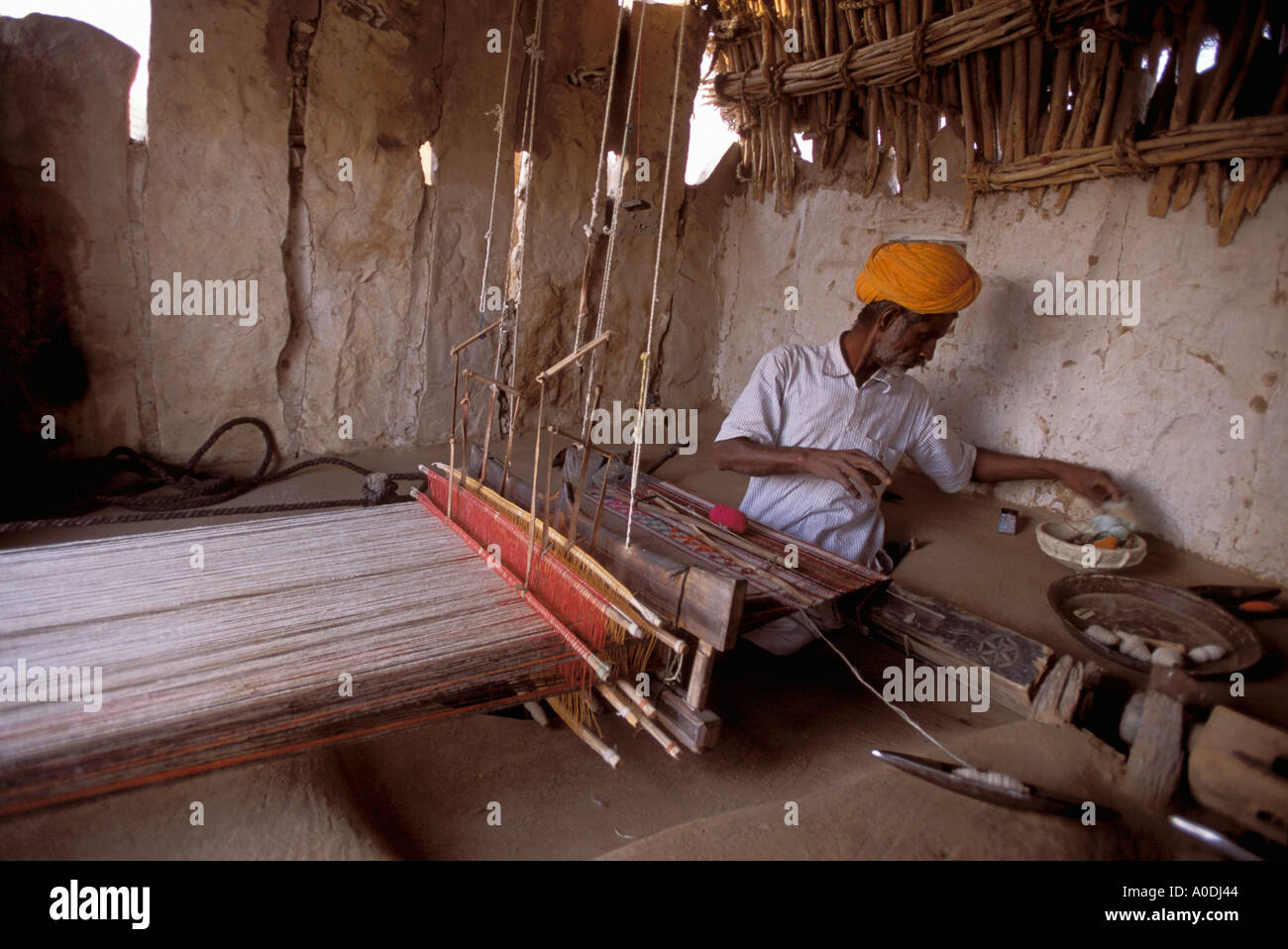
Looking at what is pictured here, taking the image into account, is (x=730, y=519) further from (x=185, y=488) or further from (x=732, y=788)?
(x=185, y=488)

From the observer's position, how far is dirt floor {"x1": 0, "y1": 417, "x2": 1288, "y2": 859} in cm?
126

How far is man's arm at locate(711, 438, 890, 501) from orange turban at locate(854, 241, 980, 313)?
2.05 feet

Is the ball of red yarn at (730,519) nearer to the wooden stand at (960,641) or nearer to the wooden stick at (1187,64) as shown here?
the wooden stand at (960,641)

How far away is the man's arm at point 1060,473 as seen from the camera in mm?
2957

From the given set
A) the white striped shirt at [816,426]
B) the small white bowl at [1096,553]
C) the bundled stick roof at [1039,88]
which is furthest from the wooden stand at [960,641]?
the bundled stick roof at [1039,88]

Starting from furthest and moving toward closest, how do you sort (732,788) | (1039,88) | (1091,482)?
(1039,88)
(1091,482)
(732,788)

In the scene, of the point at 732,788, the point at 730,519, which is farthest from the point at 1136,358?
the point at 732,788

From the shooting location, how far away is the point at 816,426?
2693 mm

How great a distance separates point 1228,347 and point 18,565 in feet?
12.6

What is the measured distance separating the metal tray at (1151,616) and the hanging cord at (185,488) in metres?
2.80

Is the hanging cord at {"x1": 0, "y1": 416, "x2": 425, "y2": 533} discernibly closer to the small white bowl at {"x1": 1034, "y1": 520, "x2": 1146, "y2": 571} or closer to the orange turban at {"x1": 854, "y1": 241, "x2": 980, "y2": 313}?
the orange turban at {"x1": 854, "y1": 241, "x2": 980, "y2": 313}

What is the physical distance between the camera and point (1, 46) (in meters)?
3.18

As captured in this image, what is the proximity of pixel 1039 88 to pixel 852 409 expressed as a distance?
1.83 meters

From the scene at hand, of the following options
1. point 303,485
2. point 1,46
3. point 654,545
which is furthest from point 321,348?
point 654,545
